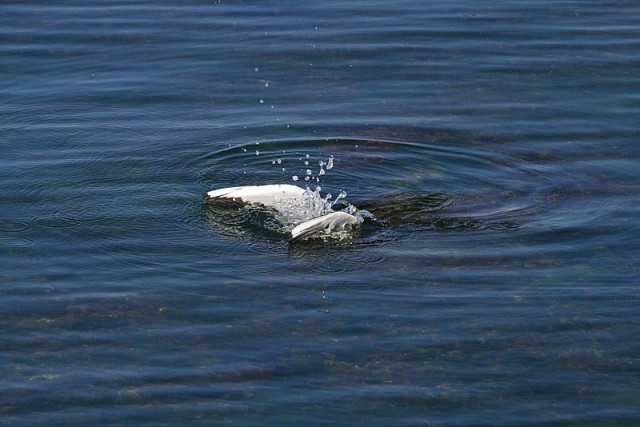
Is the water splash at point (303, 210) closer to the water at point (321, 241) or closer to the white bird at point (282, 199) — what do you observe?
the white bird at point (282, 199)

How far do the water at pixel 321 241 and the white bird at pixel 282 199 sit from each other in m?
0.15

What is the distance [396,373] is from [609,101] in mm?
6334

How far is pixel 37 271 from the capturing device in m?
10.4

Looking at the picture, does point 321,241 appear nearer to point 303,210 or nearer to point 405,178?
point 303,210

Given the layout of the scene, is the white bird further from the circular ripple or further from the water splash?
the circular ripple

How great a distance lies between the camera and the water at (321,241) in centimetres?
873

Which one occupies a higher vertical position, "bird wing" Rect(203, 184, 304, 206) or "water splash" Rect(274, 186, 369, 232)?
"bird wing" Rect(203, 184, 304, 206)

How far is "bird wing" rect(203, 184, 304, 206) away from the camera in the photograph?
1116 cm

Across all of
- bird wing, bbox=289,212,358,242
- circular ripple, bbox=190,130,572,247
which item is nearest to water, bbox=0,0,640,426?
circular ripple, bbox=190,130,572,247

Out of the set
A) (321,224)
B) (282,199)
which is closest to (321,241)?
(321,224)

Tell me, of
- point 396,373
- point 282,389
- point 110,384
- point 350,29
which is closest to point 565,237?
point 396,373

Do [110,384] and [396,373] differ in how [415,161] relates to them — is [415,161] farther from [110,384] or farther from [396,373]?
[110,384]

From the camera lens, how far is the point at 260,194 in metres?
11.2

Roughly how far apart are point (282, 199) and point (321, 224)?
0.66 metres
